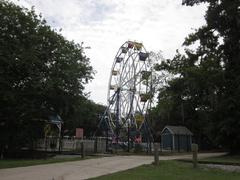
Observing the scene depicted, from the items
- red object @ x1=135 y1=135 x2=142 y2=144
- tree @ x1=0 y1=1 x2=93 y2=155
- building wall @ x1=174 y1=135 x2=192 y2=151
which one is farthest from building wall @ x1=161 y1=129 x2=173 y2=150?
tree @ x1=0 y1=1 x2=93 y2=155

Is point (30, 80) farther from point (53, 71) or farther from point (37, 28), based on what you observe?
point (37, 28)

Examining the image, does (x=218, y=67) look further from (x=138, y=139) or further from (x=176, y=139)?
(x=176, y=139)

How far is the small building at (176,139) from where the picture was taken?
43.7 metres

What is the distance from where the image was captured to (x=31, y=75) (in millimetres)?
25406

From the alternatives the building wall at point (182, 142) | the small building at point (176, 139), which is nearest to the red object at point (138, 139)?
the small building at point (176, 139)

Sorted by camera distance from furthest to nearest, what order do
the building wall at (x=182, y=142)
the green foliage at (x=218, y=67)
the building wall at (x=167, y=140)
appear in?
the building wall at (x=167, y=140)
the building wall at (x=182, y=142)
the green foliage at (x=218, y=67)

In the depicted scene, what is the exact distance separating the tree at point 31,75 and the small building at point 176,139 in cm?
1870

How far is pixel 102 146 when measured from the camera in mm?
33875

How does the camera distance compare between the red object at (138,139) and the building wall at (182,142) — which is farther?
the building wall at (182,142)

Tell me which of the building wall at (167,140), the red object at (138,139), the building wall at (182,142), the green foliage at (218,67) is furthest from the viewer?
the building wall at (167,140)

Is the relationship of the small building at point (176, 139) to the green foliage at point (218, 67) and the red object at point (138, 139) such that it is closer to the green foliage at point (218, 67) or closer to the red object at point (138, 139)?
the red object at point (138, 139)

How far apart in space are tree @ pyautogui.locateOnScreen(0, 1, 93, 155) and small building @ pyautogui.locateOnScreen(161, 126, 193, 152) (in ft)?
61.3

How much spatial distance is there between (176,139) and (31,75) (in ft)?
77.4

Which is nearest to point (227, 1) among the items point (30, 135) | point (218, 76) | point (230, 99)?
point (218, 76)
